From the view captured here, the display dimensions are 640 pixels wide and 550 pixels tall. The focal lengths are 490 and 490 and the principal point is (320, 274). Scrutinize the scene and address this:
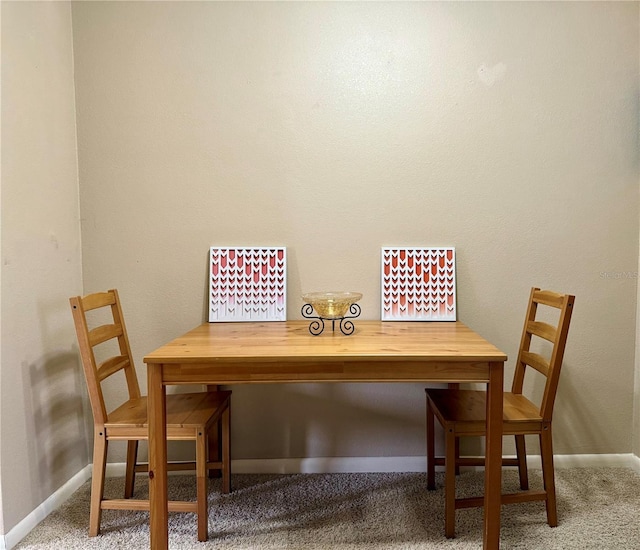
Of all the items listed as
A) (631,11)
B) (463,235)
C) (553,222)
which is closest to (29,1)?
(463,235)

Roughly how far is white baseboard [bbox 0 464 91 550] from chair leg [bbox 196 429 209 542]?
2.21 feet

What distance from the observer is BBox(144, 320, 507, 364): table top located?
1.55 m

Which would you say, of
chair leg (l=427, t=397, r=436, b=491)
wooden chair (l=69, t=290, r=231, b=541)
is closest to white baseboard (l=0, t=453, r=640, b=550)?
chair leg (l=427, t=397, r=436, b=491)

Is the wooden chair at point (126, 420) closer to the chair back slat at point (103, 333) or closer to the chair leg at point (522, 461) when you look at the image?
the chair back slat at point (103, 333)

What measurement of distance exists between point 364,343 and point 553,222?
3.97ft

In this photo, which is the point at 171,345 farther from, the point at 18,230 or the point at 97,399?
the point at 18,230

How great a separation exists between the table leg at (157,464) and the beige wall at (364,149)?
798mm

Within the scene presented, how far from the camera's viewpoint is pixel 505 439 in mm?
2375

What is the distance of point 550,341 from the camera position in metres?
1.86

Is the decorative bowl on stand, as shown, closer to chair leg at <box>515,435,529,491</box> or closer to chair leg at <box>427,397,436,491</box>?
chair leg at <box>427,397,436,491</box>

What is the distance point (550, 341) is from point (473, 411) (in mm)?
395

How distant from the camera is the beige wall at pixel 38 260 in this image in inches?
71.7

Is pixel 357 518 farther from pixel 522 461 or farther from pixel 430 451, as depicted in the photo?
pixel 522 461

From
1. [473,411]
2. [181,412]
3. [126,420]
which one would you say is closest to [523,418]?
[473,411]
